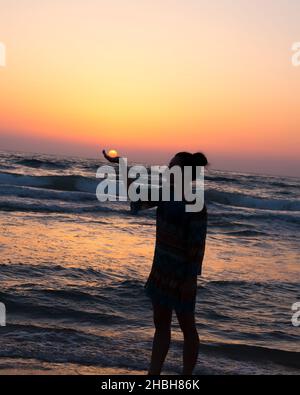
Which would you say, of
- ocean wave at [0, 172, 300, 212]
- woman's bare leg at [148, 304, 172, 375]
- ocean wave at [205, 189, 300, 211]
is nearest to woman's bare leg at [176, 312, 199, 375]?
woman's bare leg at [148, 304, 172, 375]

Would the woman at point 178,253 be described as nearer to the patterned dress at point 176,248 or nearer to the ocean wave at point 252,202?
the patterned dress at point 176,248

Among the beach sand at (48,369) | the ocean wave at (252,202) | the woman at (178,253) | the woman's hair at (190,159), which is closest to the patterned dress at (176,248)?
the woman at (178,253)

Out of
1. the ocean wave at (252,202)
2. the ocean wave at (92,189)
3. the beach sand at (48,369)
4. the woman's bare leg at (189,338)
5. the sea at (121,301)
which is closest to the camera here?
the woman's bare leg at (189,338)

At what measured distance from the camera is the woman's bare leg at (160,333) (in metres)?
4.07

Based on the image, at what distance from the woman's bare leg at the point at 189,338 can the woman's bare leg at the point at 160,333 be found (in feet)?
0.35

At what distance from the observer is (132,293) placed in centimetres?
768

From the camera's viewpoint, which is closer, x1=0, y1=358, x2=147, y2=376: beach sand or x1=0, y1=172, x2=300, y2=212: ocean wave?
x1=0, y1=358, x2=147, y2=376: beach sand

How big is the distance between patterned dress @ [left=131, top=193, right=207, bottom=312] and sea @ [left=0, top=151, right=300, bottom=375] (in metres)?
1.41

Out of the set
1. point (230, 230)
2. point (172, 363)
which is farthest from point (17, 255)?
point (230, 230)

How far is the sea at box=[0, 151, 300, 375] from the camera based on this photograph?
17.4 ft

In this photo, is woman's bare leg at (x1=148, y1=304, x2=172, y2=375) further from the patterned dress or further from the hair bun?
the hair bun

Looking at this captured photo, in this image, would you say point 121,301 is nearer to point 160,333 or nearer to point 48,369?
point 48,369

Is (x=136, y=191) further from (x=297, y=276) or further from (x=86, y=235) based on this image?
(x=86, y=235)
